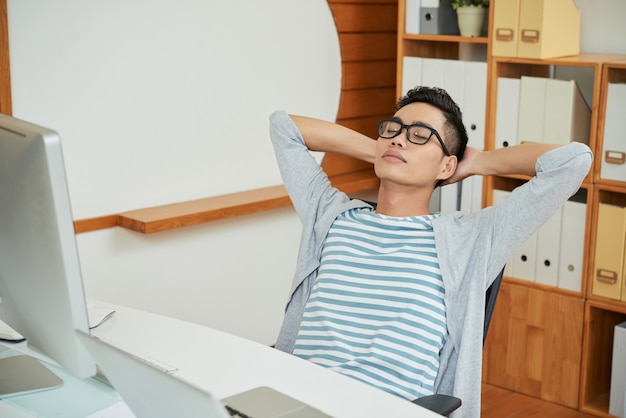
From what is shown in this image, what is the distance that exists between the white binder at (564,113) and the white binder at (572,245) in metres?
0.24

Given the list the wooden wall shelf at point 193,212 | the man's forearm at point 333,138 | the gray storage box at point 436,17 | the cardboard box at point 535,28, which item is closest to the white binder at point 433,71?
the gray storage box at point 436,17

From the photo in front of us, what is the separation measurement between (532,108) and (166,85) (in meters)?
1.34

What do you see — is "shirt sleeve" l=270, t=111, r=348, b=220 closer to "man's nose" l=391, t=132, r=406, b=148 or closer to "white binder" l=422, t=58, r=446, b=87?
"man's nose" l=391, t=132, r=406, b=148

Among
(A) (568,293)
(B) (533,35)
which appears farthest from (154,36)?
(A) (568,293)

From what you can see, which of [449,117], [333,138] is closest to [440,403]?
[449,117]

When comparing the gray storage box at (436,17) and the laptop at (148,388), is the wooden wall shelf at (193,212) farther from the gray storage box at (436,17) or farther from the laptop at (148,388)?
the laptop at (148,388)

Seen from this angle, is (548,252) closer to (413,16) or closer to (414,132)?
(413,16)

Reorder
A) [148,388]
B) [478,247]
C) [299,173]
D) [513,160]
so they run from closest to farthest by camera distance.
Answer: [148,388] → [478,247] → [513,160] → [299,173]

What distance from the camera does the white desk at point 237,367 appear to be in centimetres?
150

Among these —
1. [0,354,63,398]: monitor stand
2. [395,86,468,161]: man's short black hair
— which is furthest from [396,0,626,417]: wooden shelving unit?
[0,354,63,398]: monitor stand

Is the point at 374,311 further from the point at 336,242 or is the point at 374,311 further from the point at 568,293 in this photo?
the point at 568,293

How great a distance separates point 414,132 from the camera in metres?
2.03

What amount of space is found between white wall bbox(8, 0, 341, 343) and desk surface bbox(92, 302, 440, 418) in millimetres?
1152

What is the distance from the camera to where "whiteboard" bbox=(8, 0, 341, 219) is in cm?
286
